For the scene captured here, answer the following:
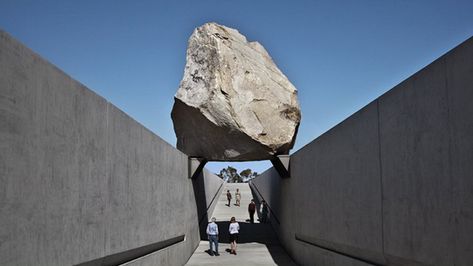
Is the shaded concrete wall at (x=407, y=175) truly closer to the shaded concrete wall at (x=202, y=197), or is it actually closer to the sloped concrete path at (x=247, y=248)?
the sloped concrete path at (x=247, y=248)

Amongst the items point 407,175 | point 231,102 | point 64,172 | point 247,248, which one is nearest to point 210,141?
point 231,102

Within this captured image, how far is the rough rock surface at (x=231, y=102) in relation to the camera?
15.0 m

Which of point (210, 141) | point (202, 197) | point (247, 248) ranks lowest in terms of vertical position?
point (247, 248)

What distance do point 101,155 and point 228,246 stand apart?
13.7 m

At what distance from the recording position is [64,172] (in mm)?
5648

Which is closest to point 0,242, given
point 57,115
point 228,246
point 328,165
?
point 57,115

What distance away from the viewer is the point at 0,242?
4.27 m

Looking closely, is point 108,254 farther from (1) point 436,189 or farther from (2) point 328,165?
(2) point 328,165

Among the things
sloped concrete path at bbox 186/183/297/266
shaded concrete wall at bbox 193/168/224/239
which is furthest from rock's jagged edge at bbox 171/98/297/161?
sloped concrete path at bbox 186/183/297/266

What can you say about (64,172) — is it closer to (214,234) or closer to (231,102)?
(231,102)

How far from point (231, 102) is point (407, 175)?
8789mm

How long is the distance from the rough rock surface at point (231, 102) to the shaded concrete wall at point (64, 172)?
17.7ft

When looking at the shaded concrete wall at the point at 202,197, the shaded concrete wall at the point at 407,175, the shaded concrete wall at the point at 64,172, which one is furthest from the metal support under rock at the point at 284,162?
the shaded concrete wall at the point at 64,172

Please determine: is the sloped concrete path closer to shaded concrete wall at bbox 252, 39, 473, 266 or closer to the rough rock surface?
the rough rock surface
